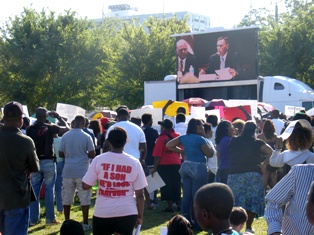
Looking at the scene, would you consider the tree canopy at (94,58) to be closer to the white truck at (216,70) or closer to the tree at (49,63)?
the tree at (49,63)

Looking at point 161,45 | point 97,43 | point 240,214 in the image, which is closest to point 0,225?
point 240,214

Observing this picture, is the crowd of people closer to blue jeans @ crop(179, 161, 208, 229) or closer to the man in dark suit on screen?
blue jeans @ crop(179, 161, 208, 229)

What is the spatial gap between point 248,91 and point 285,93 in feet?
11.6

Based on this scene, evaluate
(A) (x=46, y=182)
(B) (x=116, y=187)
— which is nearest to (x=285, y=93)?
(A) (x=46, y=182)

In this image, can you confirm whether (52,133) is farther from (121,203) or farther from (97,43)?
(97,43)

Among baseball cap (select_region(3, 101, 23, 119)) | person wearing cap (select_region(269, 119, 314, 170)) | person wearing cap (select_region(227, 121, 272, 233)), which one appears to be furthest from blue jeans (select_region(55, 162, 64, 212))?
person wearing cap (select_region(269, 119, 314, 170))

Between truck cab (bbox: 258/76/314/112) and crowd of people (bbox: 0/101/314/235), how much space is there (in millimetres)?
14879

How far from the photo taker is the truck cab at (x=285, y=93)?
27047 mm

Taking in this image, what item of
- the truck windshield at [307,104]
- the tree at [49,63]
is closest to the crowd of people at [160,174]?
the truck windshield at [307,104]

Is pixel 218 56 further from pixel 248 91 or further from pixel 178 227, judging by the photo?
pixel 178 227

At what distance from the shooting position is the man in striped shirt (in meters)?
4.23

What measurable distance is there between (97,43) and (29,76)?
5.11 metres

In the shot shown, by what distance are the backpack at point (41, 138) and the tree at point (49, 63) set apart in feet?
101

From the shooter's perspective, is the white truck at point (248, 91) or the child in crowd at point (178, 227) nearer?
the child in crowd at point (178, 227)
